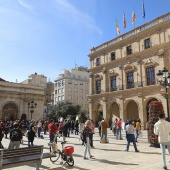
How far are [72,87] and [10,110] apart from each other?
1159 inches

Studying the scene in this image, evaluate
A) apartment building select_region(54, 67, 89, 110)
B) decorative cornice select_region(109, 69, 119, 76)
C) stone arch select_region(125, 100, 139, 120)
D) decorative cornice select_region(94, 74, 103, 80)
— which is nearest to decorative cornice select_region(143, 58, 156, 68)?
decorative cornice select_region(109, 69, 119, 76)

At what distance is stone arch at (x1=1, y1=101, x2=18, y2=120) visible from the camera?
1378 inches

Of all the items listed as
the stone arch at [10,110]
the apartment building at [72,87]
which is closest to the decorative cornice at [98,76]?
the stone arch at [10,110]

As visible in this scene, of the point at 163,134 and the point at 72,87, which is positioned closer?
the point at 163,134

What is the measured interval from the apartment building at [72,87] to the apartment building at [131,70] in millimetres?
27877

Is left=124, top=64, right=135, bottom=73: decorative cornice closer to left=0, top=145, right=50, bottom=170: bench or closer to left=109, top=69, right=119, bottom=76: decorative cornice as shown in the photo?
left=109, top=69, right=119, bottom=76: decorative cornice

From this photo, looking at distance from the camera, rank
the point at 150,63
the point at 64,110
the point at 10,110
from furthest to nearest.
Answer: the point at 64,110, the point at 10,110, the point at 150,63

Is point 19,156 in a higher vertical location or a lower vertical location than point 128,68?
lower

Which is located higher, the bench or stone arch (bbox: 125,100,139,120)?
stone arch (bbox: 125,100,139,120)

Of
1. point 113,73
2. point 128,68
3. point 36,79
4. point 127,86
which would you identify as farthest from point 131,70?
point 36,79

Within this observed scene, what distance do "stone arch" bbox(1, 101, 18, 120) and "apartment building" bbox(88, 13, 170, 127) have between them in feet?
47.0

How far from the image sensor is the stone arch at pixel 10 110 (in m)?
35.0

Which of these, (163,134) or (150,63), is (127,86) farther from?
(163,134)

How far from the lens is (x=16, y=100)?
36562 mm
